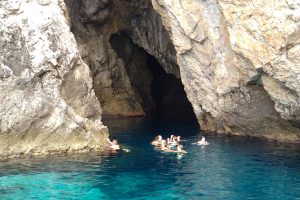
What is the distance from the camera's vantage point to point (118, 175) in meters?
25.1

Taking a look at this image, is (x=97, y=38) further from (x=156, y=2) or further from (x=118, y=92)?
(x=156, y=2)

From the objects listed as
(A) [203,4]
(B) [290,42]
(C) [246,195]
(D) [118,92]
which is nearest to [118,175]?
(C) [246,195]

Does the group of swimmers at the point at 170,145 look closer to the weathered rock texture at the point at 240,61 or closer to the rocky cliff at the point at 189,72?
the rocky cliff at the point at 189,72

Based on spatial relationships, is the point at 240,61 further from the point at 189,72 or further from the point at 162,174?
the point at 162,174

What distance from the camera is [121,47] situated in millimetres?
58938

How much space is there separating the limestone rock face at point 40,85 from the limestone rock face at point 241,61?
9.58 meters

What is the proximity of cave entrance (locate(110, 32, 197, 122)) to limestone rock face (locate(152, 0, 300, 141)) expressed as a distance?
49.7 ft

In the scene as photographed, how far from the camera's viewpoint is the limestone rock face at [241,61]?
30656 mm

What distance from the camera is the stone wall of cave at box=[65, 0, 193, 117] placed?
170ft

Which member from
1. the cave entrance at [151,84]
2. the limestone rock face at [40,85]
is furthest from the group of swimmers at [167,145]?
the cave entrance at [151,84]

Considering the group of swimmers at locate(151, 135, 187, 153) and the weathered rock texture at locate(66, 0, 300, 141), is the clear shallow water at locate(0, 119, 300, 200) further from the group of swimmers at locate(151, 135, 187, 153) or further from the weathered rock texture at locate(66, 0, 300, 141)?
the weathered rock texture at locate(66, 0, 300, 141)

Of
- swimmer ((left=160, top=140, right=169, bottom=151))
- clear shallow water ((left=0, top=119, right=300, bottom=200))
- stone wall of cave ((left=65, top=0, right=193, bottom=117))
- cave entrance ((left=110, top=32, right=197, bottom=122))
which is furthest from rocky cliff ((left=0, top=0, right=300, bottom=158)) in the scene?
cave entrance ((left=110, top=32, right=197, bottom=122))

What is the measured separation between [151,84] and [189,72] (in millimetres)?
26331

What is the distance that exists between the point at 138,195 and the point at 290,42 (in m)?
14.8
